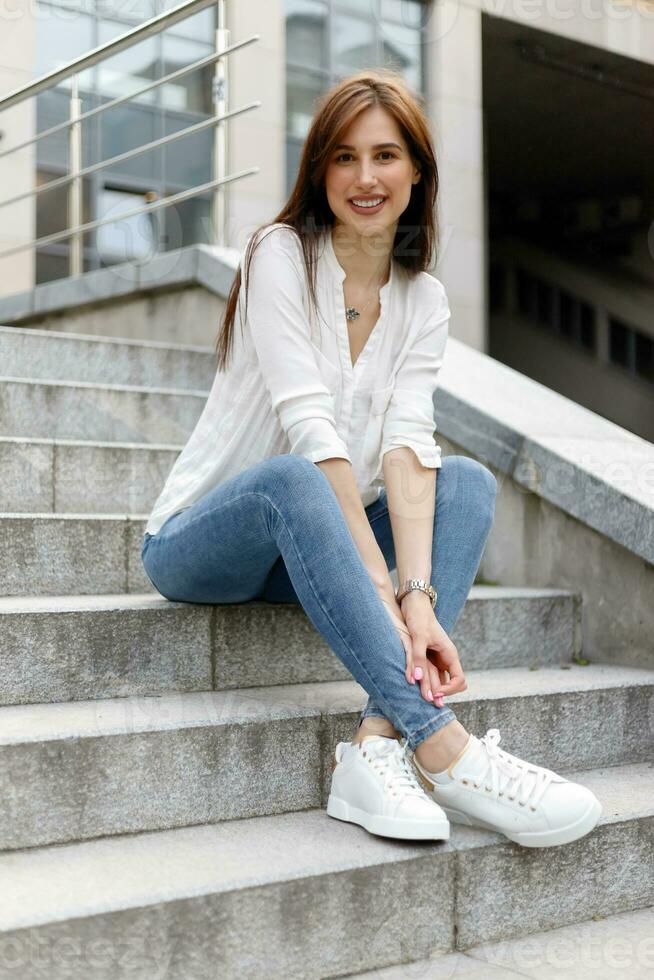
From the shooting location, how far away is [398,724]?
191 centimetres

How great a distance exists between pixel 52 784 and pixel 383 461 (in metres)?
A: 0.93

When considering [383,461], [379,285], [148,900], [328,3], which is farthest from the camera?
[328,3]

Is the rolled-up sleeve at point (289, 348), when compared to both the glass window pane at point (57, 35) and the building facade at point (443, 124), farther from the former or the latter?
the glass window pane at point (57, 35)

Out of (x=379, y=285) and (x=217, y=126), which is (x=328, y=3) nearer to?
(x=217, y=126)

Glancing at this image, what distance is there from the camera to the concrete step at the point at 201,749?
1.84m

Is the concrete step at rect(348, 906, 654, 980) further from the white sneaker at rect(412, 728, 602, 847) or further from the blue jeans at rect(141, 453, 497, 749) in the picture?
the blue jeans at rect(141, 453, 497, 749)

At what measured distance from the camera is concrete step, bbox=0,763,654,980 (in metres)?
1.54

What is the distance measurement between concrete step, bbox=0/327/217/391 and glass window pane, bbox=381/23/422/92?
11303 mm

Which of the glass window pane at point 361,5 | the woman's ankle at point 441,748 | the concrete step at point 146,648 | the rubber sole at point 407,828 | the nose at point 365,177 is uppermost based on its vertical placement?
the glass window pane at point 361,5

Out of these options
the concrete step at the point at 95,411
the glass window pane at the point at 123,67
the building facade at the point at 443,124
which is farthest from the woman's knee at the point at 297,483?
the glass window pane at the point at 123,67

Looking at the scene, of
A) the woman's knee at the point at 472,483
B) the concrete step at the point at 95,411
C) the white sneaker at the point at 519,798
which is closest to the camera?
the white sneaker at the point at 519,798

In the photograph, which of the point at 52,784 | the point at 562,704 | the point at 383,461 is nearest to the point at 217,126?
the point at 383,461

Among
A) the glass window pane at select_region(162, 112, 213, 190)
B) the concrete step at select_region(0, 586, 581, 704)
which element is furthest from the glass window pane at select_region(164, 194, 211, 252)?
the concrete step at select_region(0, 586, 581, 704)

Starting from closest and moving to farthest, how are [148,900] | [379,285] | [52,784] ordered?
[148,900] → [52,784] → [379,285]
